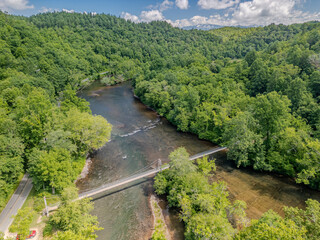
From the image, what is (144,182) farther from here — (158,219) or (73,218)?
(73,218)

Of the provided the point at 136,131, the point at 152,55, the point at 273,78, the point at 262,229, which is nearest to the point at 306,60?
the point at 273,78

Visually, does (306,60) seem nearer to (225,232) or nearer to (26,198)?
(225,232)

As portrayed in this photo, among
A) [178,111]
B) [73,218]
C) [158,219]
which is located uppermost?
[178,111]

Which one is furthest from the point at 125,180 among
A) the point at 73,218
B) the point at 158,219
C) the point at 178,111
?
the point at 178,111

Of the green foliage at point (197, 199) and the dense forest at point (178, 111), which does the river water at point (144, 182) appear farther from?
the green foliage at point (197, 199)

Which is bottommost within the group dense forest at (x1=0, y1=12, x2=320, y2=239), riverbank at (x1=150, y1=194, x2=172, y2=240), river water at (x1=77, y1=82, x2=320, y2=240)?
riverbank at (x1=150, y1=194, x2=172, y2=240)

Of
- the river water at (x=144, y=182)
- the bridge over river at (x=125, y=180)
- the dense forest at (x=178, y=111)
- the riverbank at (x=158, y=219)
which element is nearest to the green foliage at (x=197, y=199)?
the dense forest at (x=178, y=111)

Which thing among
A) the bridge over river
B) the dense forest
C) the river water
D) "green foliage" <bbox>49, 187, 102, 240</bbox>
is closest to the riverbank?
the river water

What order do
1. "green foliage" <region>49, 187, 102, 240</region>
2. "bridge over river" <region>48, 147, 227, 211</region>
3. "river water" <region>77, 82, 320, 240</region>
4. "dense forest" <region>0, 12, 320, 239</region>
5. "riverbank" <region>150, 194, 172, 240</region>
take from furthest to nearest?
"dense forest" <region>0, 12, 320, 239</region>, "bridge over river" <region>48, 147, 227, 211</region>, "river water" <region>77, 82, 320, 240</region>, "riverbank" <region>150, 194, 172, 240</region>, "green foliage" <region>49, 187, 102, 240</region>

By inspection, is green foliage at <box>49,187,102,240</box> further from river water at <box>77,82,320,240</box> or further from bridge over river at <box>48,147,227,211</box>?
river water at <box>77,82,320,240</box>

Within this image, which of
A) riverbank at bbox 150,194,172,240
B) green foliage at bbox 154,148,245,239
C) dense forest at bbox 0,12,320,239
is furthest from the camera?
dense forest at bbox 0,12,320,239
